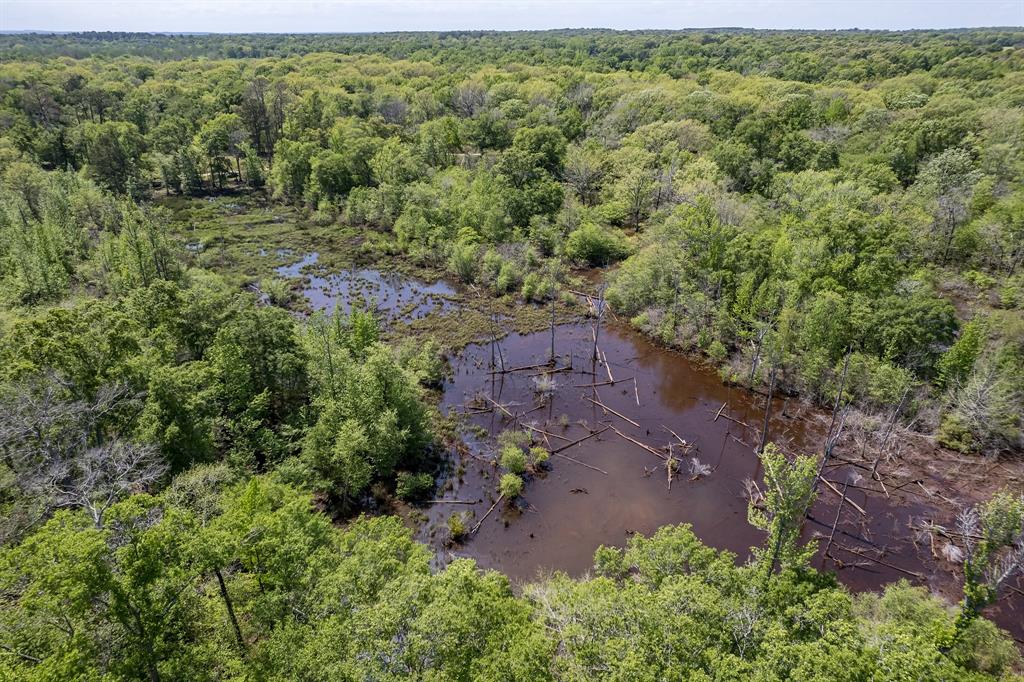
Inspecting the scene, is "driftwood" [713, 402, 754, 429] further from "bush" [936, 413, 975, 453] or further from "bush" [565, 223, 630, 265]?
"bush" [565, 223, 630, 265]

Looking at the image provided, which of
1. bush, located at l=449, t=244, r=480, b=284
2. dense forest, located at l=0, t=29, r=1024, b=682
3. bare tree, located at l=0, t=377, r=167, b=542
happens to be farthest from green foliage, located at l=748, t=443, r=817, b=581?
bush, located at l=449, t=244, r=480, b=284

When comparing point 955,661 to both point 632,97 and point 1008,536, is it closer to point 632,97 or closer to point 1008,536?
point 1008,536

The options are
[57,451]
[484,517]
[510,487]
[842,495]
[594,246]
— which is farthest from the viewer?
[594,246]

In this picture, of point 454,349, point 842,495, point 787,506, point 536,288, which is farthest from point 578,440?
point 536,288

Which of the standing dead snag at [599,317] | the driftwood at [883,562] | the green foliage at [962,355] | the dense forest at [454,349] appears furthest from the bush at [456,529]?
the green foliage at [962,355]

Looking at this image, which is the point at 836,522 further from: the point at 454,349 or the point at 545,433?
the point at 454,349

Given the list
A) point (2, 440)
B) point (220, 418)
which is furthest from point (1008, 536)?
point (2, 440)
